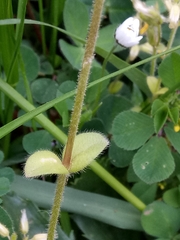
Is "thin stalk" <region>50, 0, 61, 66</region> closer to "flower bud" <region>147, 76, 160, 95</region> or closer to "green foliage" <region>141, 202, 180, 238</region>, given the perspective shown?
"flower bud" <region>147, 76, 160, 95</region>

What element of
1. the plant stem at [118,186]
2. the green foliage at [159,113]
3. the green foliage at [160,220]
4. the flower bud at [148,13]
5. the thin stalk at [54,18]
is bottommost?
the green foliage at [160,220]

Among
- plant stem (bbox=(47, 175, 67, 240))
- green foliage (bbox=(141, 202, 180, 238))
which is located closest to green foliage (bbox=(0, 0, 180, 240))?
green foliage (bbox=(141, 202, 180, 238))

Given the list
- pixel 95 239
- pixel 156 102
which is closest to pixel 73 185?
pixel 95 239

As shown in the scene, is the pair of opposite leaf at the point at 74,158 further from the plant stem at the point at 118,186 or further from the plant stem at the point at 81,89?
the plant stem at the point at 118,186

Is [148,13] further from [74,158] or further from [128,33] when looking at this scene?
[74,158]

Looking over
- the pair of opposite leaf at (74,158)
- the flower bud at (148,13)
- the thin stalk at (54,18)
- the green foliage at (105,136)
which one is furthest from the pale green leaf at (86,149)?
the thin stalk at (54,18)
